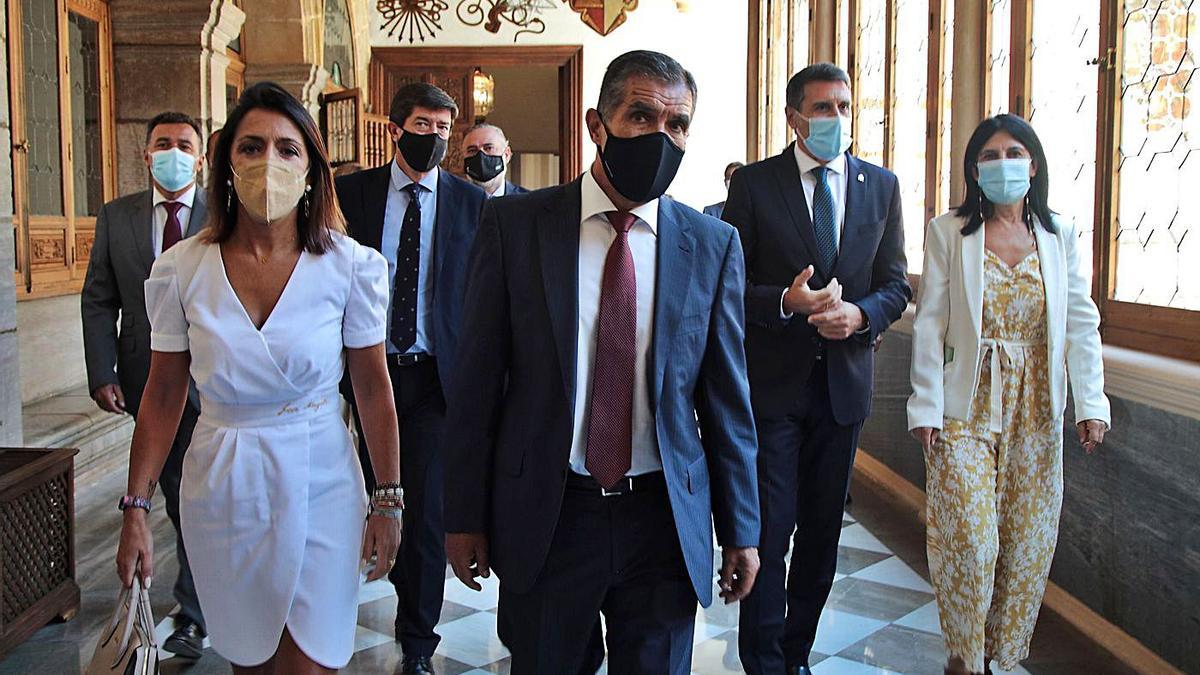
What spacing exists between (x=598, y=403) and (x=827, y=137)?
1.57 m

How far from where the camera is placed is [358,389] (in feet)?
7.49

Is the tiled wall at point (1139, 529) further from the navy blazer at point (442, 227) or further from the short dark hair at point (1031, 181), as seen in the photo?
the navy blazer at point (442, 227)

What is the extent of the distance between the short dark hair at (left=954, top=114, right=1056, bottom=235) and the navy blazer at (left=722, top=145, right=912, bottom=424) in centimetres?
21

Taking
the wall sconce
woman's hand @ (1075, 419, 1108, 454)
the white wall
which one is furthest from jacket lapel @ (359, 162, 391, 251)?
the wall sconce

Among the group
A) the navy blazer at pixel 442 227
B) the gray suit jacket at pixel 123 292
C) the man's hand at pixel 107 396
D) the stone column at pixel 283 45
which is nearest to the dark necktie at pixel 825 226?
the navy blazer at pixel 442 227

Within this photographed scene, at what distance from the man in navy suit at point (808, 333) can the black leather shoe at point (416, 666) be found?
2.99 ft

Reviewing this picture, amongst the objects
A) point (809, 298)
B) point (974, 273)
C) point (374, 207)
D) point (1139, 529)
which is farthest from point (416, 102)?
point (1139, 529)

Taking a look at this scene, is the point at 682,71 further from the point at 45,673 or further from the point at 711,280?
the point at 45,673

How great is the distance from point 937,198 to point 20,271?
4.98 metres

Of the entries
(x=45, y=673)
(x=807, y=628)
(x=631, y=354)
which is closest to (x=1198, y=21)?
(x=807, y=628)

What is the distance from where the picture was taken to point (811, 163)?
3.27 metres

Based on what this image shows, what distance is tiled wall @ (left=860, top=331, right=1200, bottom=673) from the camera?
3.10 meters

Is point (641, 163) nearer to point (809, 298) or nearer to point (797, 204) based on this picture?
point (809, 298)

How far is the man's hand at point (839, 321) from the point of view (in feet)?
9.86
